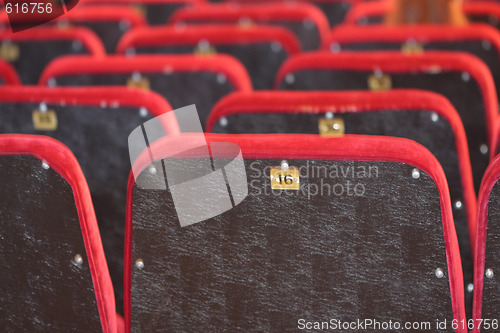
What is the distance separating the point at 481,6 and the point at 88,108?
1.93 m

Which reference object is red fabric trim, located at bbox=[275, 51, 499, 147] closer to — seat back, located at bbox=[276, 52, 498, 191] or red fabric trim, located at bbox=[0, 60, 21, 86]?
seat back, located at bbox=[276, 52, 498, 191]

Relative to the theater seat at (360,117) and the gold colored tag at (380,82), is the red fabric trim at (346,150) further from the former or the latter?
the gold colored tag at (380,82)

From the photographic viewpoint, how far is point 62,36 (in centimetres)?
219

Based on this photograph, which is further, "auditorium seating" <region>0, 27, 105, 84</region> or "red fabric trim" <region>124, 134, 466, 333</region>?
"auditorium seating" <region>0, 27, 105, 84</region>

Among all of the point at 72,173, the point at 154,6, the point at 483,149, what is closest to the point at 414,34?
the point at 483,149

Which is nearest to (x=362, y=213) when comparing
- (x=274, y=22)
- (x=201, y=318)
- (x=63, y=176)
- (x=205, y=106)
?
(x=201, y=318)

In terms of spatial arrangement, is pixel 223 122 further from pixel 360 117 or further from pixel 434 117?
pixel 434 117

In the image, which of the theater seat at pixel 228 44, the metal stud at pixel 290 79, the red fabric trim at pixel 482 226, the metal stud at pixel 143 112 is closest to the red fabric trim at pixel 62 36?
the theater seat at pixel 228 44

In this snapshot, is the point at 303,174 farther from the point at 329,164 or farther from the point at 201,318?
the point at 201,318

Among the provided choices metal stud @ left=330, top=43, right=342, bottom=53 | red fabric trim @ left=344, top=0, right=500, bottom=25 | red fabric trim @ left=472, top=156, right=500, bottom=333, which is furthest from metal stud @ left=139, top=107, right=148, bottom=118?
red fabric trim @ left=344, top=0, right=500, bottom=25

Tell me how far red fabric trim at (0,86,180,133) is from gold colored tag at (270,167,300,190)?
0.42 meters

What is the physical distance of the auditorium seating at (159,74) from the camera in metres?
1.54

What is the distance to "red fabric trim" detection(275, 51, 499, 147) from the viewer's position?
1.40m

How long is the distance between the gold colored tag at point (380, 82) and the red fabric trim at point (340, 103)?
0.31m
